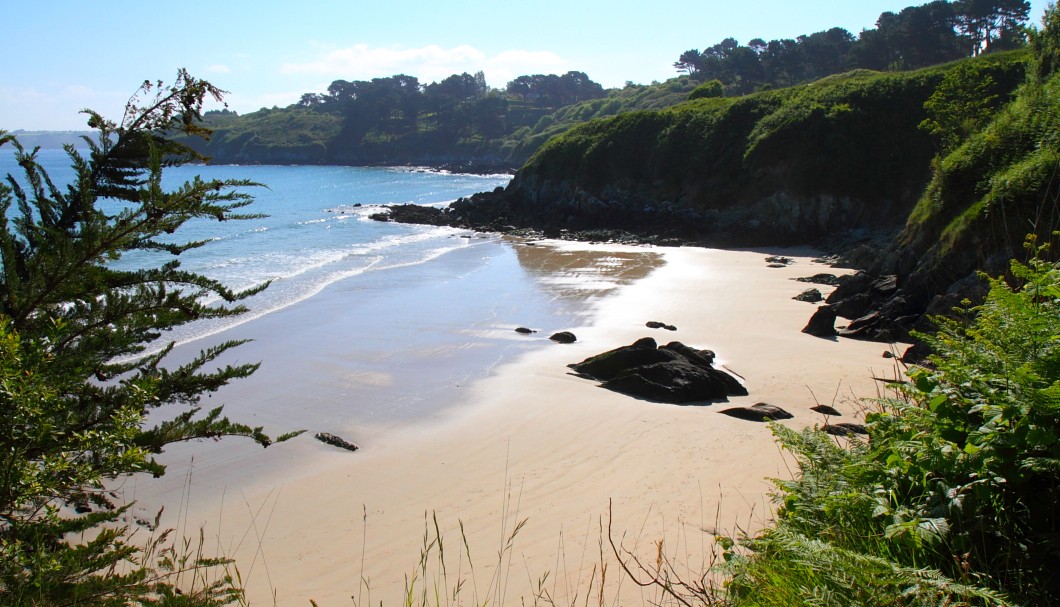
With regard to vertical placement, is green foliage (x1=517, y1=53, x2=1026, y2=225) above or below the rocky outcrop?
above

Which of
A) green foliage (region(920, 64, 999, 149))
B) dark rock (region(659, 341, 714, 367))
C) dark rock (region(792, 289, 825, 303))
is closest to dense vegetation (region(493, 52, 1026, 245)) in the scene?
green foliage (region(920, 64, 999, 149))

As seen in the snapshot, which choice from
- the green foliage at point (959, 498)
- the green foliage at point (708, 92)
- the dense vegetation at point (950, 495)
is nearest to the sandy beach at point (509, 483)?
the dense vegetation at point (950, 495)

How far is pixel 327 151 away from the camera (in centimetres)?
13588

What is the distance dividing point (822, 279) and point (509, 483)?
16.4m

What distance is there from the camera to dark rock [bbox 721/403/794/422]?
9.69 meters

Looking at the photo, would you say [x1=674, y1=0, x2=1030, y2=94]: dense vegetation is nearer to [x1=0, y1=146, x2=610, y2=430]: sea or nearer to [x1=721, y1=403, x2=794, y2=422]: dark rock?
[x1=0, y1=146, x2=610, y2=430]: sea

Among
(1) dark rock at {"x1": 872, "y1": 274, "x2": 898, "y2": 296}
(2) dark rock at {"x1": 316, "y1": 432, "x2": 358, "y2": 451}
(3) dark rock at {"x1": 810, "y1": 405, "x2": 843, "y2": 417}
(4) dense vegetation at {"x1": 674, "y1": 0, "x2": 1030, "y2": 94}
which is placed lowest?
(2) dark rock at {"x1": 316, "y1": 432, "x2": 358, "y2": 451}

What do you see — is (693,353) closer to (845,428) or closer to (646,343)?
(646,343)

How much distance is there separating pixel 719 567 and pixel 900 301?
13.0m

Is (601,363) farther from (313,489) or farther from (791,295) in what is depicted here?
(791,295)

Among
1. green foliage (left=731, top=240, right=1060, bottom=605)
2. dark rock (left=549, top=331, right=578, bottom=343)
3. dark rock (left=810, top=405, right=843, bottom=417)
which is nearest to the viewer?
green foliage (left=731, top=240, right=1060, bottom=605)

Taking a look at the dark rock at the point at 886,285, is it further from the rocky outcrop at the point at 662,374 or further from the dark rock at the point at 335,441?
the dark rock at the point at 335,441

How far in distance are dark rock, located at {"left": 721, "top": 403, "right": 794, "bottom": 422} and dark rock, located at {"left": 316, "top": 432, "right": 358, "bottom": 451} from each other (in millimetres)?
5241

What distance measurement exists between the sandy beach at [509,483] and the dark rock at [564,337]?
27 cm
